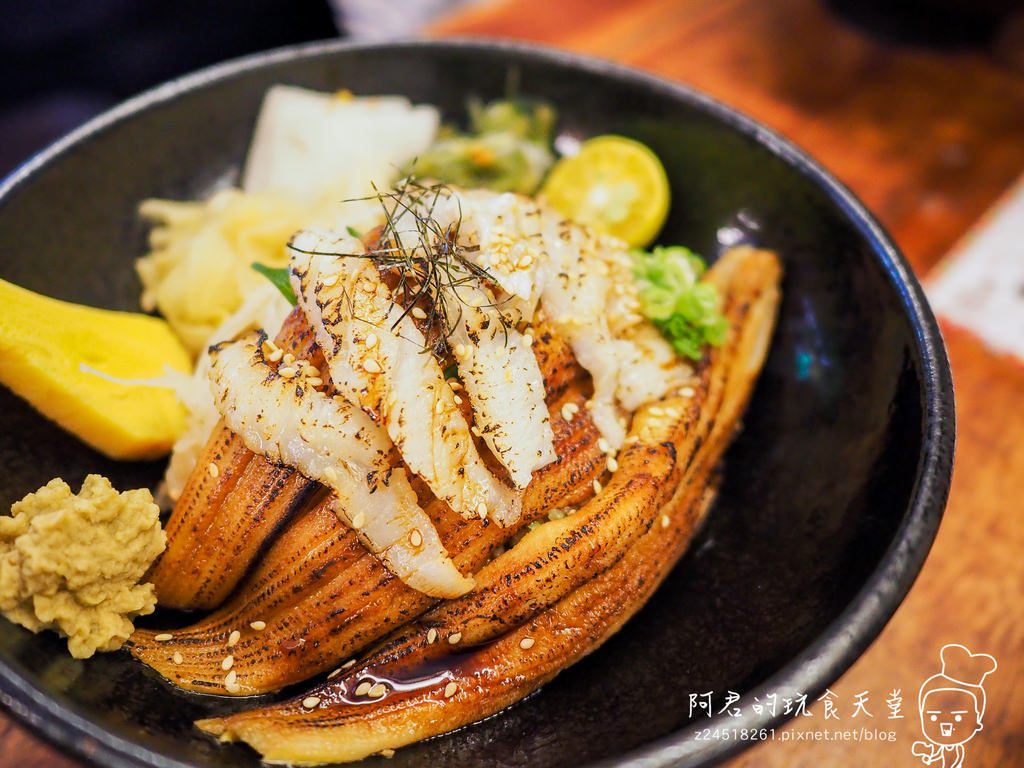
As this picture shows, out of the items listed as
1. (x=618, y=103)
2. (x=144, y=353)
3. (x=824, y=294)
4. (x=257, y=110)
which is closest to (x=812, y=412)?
(x=824, y=294)

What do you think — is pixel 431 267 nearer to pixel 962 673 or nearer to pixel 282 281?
pixel 282 281

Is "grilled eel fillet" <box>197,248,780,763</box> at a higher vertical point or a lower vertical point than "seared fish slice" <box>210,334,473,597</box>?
lower

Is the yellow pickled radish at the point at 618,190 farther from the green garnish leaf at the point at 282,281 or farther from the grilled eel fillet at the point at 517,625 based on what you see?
the green garnish leaf at the point at 282,281

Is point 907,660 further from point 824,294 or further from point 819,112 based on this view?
point 819,112

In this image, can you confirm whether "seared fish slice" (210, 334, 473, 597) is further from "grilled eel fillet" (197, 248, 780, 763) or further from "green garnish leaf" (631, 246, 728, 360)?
"green garnish leaf" (631, 246, 728, 360)

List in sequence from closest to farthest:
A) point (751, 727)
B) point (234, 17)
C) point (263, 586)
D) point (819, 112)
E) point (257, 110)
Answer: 1. point (751, 727)
2. point (263, 586)
3. point (257, 110)
4. point (819, 112)
5. point (234, 17)

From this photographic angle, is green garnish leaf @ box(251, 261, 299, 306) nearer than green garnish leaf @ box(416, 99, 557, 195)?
Yes

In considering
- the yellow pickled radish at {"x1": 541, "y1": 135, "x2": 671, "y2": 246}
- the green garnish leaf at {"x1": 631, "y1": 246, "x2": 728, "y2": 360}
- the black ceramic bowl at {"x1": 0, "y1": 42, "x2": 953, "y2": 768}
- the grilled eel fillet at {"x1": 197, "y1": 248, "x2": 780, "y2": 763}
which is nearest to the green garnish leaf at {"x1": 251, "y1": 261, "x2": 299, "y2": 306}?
the black ceramic bowl at {"x1": 0, "y1": 42, "x2": 953, "y2": 768}
